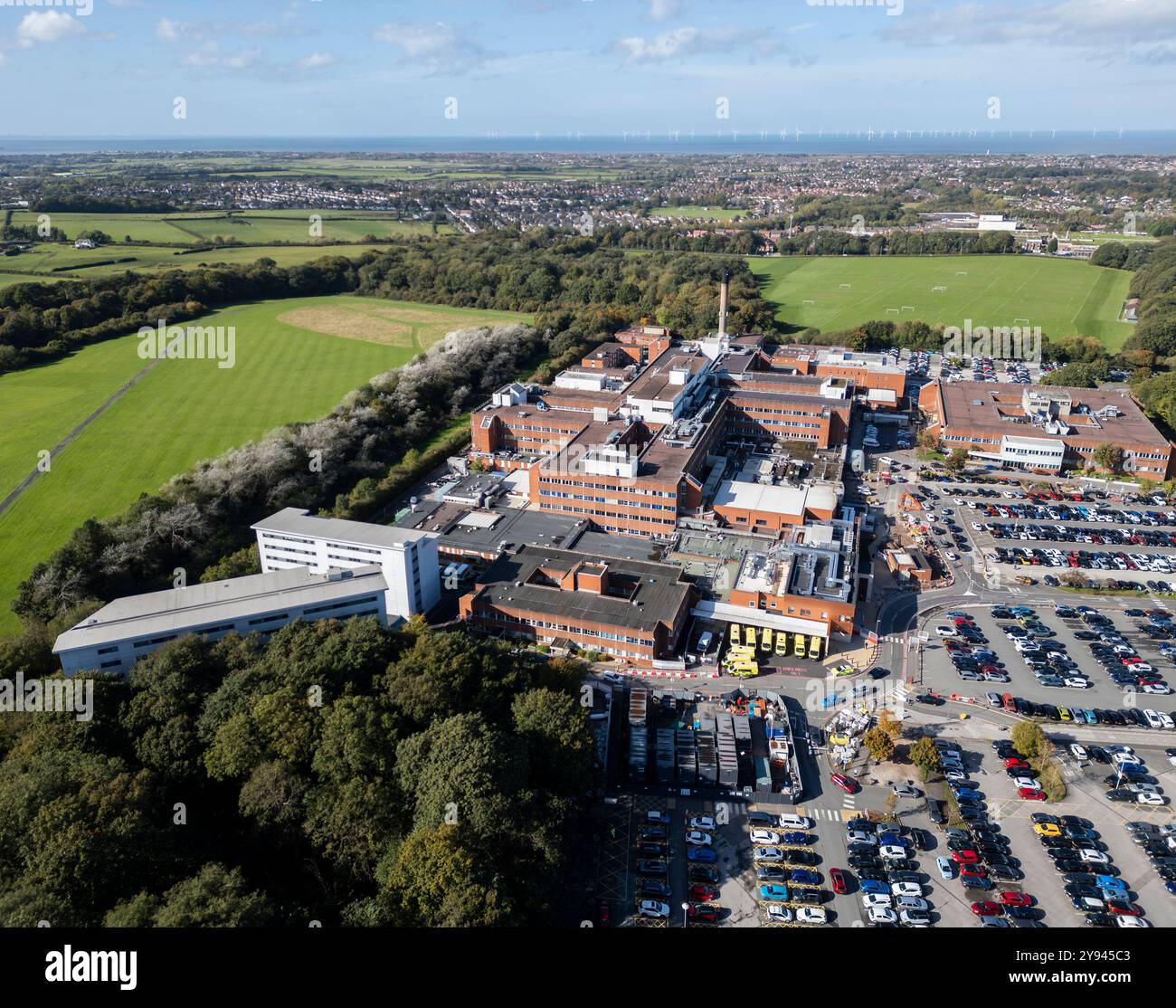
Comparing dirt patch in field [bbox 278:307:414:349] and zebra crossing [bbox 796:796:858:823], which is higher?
dirt patch in field [bbox 278:307:414:349]

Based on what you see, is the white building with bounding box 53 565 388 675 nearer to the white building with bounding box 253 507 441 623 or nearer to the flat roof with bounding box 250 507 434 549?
the white building with bounding box 253 507 441 623

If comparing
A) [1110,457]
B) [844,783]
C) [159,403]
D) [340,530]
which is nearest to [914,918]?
[844,783]

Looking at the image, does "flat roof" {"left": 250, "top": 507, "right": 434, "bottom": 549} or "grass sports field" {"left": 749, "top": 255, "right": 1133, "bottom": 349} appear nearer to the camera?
"flat roof" {"left": 250, "top": 507, "right": 434, "bottom": 549}

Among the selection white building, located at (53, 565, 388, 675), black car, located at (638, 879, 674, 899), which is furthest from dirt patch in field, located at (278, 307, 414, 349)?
black car, located at (638, 879, 674, 899)

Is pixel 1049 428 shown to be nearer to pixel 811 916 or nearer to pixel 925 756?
pixel 925 756
